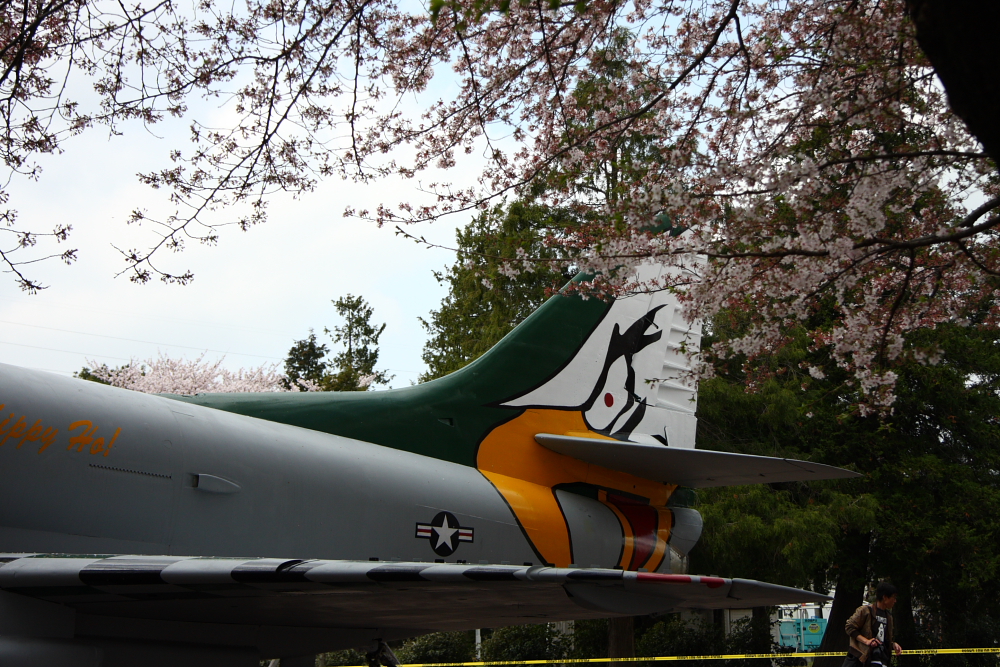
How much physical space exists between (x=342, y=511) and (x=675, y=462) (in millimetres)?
2840

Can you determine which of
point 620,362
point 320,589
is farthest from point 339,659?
point 320,589

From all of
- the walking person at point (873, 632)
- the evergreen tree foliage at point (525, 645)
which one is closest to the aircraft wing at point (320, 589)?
the walking person at point (873, 632)

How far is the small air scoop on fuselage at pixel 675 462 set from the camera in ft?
18.9

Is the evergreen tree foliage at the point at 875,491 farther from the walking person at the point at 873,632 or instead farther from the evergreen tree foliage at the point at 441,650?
the evergreen tree foliage at the point at 441,650

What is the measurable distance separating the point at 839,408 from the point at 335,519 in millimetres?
10874

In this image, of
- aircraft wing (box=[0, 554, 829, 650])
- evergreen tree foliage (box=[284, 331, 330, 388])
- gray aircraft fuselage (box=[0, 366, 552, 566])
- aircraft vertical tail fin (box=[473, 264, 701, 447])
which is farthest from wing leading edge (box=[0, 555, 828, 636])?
evergreen tree foliage (box=[284, 331, 330, 388])

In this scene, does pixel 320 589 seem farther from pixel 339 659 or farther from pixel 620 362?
pixel 339 659

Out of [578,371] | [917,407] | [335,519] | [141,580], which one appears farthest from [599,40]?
[917,407]

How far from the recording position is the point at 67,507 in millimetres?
3859

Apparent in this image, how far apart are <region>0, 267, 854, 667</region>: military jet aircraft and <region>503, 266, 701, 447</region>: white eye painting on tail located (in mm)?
39

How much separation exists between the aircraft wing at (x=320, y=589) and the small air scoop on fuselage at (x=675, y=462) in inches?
73.4

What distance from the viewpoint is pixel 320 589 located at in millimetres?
3270

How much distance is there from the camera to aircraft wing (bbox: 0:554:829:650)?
10.2ft

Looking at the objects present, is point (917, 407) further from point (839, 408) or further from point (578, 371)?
point (578, 371)
